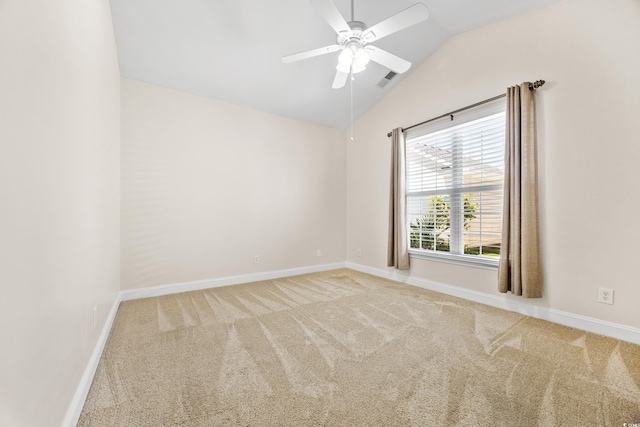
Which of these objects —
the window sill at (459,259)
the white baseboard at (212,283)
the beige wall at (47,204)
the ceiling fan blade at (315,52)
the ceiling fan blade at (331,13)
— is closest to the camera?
the beige wall at (47,204)

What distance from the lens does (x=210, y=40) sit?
274cm

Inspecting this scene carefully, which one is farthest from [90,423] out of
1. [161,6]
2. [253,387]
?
[161,6]

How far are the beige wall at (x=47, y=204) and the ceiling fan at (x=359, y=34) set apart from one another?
145 cm

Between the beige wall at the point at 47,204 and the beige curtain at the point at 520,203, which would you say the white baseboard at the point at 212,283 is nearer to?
the beige wall at the point at 47,204

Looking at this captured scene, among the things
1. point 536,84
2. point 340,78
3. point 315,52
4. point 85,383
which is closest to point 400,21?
point 315,52

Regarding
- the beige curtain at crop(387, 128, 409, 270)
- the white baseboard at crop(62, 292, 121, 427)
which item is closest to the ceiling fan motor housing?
the beige curtain at crop(387, 128, 409, 270)

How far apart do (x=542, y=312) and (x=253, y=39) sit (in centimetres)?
399

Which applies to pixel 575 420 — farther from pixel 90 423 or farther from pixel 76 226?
pixel 76 226

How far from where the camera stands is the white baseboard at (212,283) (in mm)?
3102

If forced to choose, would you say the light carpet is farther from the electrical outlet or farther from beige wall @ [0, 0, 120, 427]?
beige wall @ [0, 0, 120, 427]

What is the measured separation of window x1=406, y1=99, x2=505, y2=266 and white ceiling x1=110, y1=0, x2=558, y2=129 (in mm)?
986

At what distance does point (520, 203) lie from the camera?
2557 millimetres

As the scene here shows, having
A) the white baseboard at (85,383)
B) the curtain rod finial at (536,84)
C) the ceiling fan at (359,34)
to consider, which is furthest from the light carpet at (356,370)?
the ceiling fan at (359,34)

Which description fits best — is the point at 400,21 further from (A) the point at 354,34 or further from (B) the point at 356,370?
(B) the point at 356,370
